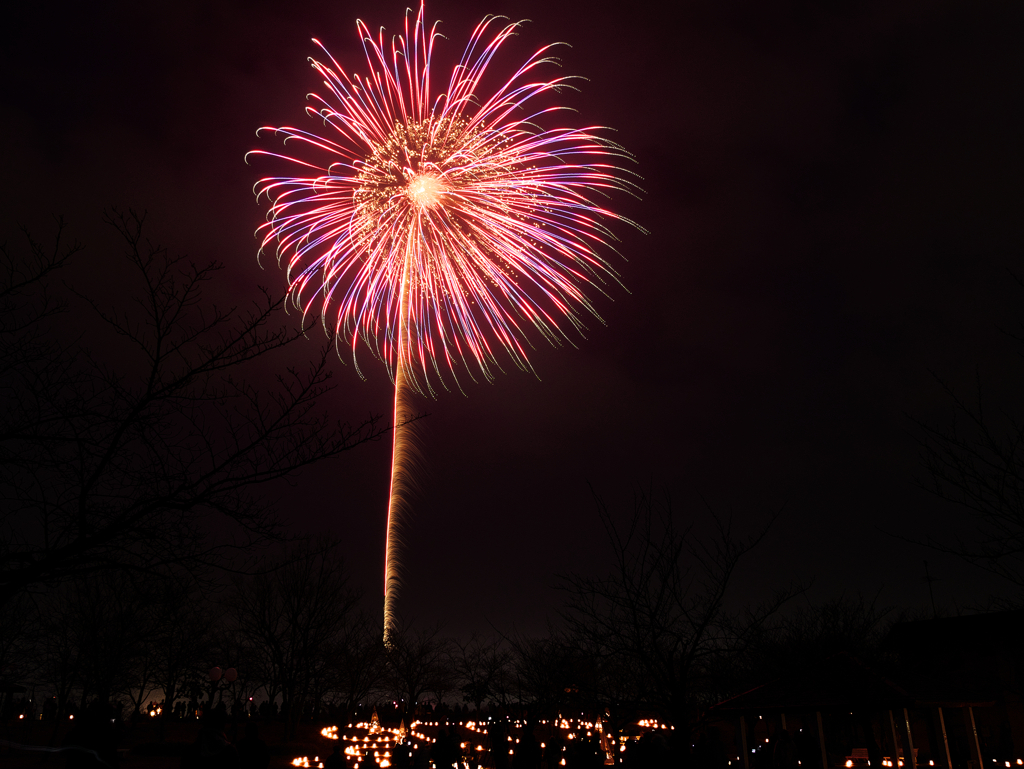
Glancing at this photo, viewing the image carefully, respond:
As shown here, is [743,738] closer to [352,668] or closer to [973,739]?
[973,739]

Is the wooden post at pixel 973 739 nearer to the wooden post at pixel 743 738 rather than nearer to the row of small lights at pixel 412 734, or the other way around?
the wooden post at pixel 743 738

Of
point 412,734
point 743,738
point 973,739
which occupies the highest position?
point 743,738

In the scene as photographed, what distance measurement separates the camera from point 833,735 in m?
37.0

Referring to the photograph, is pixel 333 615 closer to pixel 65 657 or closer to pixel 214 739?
pixel 65 657

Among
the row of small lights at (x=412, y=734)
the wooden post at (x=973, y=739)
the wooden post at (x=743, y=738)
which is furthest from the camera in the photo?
the row of small lights at (x=412, y=734)

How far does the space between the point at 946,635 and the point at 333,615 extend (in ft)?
102

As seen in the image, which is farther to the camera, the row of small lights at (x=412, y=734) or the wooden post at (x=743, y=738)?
the row of small lights at (x=412, y=734)

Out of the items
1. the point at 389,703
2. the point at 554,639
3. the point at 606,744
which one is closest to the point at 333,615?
the point at 554,639

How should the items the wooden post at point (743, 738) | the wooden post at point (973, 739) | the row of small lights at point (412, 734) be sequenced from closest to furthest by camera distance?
the wooden post at point (743, 738) < the wooden post at point (973, 739) < the row of small lights at point (412, 734)

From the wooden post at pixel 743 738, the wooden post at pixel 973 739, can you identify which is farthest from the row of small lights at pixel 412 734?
the wooden post at pixel 973 739

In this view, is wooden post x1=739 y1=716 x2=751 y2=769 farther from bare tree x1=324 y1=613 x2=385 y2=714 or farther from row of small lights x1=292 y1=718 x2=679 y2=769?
bare tree x1=324 y1=613 x2=385 y2=714

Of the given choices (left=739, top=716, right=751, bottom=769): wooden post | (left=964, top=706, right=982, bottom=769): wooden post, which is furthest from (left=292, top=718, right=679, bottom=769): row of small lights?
(left=964, top=706, right=982, bottom=769): wooden post

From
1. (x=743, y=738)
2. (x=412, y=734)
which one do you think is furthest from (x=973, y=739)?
(x=412, y=734)

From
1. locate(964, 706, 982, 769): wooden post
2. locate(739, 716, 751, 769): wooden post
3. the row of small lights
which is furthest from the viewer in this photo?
the row of small lights
